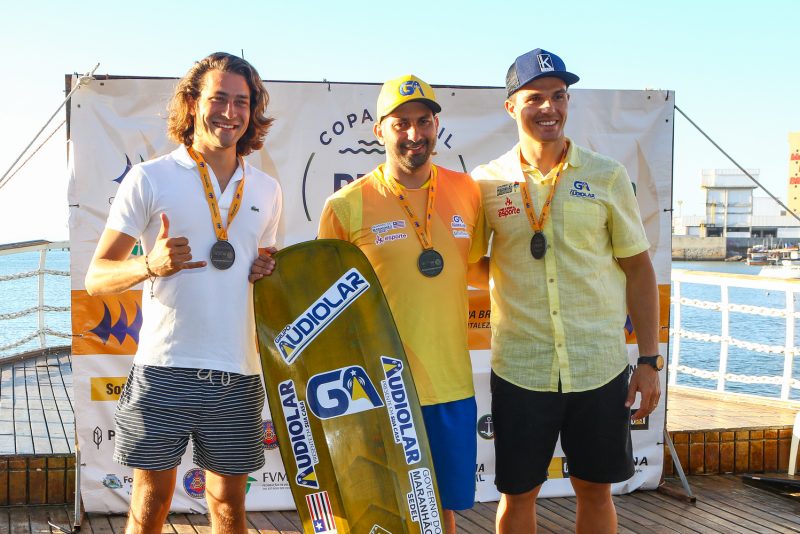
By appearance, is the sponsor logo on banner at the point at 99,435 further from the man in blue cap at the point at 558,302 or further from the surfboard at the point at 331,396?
the man in blue cap at the point at 558,302

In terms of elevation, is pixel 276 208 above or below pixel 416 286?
above

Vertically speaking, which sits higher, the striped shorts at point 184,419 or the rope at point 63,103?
the rope at point 63,103

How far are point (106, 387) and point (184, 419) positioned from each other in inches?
54.4

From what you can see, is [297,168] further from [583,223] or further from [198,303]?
[583,223]

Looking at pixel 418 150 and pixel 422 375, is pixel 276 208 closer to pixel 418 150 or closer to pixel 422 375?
pixel 418 150

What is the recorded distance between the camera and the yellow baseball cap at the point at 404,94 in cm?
221

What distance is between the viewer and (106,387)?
3338mm

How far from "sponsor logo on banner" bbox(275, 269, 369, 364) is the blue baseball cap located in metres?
0.74

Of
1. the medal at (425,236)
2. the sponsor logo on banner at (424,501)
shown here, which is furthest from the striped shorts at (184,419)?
the medal at (425,236)

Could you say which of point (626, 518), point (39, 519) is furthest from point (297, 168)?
point (626, 518)

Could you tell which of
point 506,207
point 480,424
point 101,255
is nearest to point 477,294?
point 480,424

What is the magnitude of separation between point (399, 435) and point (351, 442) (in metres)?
0.16

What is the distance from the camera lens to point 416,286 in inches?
86.9

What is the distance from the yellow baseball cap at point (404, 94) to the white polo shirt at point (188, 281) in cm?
49
